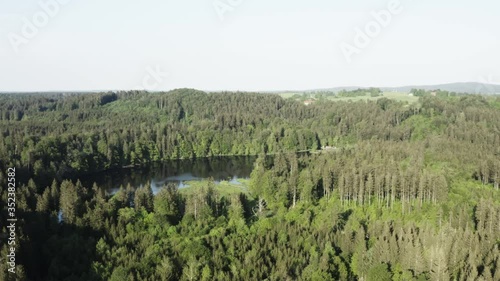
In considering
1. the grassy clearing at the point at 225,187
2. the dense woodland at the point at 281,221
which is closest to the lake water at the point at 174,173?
the grassy clearing at the point at 225,187

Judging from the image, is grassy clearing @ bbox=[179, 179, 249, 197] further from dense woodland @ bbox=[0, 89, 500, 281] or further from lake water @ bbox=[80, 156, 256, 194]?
dense woodland @ bbox=[0, 89, 500, 281]

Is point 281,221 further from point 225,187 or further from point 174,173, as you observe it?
point 174,173

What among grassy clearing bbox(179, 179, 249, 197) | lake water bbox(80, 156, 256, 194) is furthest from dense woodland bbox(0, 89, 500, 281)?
lake water bbox(80, 156, 256, 194)

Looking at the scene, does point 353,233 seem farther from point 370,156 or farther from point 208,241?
point 370,156

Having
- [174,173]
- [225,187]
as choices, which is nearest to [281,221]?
[225,187]

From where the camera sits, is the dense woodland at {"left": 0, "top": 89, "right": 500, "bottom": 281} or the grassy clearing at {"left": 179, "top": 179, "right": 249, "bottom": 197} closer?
the dense woodland at {"left": 0, "top": 89, "right": 500, "bottom": 281}

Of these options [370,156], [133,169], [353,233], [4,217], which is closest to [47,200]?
[4,217]

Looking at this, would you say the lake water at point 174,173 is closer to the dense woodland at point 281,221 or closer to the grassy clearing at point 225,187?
the grassy clearing at point 225,187

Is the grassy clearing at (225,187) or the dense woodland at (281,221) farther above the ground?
the dense woodland at (281,221)
